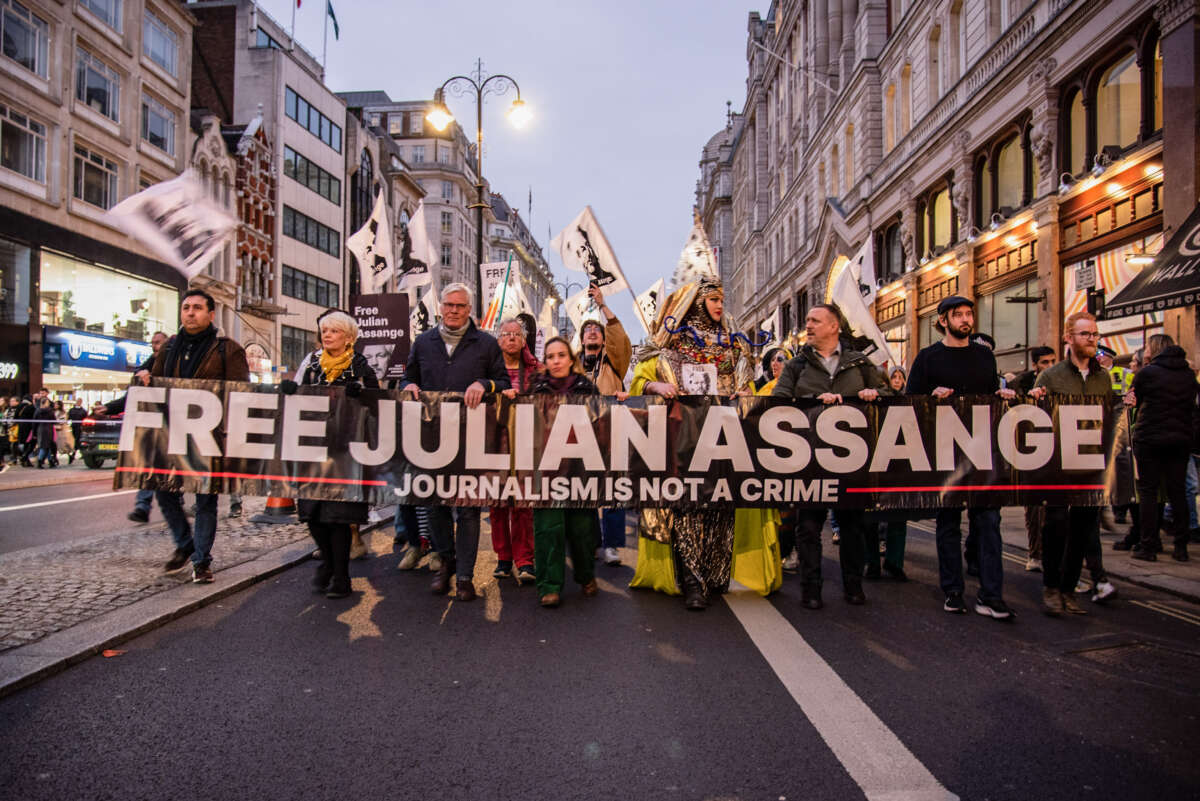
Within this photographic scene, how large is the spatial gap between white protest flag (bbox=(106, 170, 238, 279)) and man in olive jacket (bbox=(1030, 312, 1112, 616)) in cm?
A: 651

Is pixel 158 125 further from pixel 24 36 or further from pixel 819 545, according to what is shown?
pixel 819 545

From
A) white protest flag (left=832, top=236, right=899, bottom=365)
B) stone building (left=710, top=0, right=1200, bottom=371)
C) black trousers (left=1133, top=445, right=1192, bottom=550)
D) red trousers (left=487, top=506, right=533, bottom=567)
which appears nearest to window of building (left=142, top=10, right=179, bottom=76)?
stone building (left=710, top=0, right=1200, bottom=371)

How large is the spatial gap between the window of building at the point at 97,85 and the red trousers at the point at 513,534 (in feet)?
90.8

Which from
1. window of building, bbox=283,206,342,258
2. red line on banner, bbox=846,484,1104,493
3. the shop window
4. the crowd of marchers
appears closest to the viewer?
the crowd of marchers

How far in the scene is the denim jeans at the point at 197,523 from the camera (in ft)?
19.4

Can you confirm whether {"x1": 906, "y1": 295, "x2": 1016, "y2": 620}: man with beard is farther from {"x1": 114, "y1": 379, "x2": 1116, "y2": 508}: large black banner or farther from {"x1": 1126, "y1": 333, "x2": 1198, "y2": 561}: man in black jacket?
{"x1": 1126, "y1": 333, "x2": 1198, "y2": 561}: man in black jacket

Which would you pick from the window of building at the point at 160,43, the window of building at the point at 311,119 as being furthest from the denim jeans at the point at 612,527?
the window of building at the point at 311,119

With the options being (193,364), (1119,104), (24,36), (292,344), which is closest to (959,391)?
(193,364)

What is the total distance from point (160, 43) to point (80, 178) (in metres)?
8.49

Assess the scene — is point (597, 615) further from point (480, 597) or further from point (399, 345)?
point (399, 345)

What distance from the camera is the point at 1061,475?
5.79m

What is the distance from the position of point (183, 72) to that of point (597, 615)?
119ft

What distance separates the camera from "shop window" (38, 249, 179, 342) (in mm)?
25094

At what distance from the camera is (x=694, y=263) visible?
266 inches
